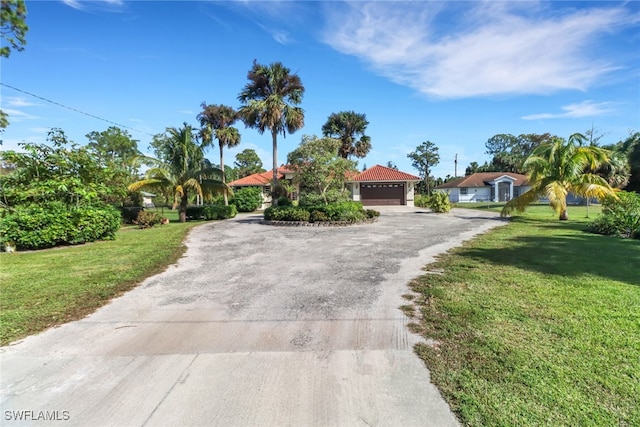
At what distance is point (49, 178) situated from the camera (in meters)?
11.6

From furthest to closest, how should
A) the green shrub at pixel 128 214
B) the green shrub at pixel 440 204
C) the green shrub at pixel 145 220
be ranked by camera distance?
the green shrub at pixel 440 204 < the green shrub at pixel 128 214 < the green shrub at pixel 145 220

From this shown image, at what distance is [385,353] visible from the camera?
3365 millimetres

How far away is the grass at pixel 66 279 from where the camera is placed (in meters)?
4.44

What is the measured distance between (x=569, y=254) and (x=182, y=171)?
19.7 meters

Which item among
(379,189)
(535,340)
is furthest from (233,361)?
(379,189)

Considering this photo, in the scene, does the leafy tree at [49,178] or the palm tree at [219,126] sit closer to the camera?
the leafy tree at [49,178]

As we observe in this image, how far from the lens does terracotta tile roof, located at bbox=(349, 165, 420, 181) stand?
31.1m

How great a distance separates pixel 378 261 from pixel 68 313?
6008 mm

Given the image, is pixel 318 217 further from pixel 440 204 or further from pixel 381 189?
pixel 381 189

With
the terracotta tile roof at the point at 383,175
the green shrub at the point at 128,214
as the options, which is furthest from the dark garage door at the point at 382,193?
the green shrub at the point at 128,214

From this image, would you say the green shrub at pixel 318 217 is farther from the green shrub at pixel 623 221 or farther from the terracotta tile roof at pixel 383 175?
the terracotta tile roof at pixel 383 175

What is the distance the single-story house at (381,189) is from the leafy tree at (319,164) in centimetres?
1488

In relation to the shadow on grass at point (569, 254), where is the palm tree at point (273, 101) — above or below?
above

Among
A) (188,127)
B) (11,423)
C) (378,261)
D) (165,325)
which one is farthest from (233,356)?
(188,127)
